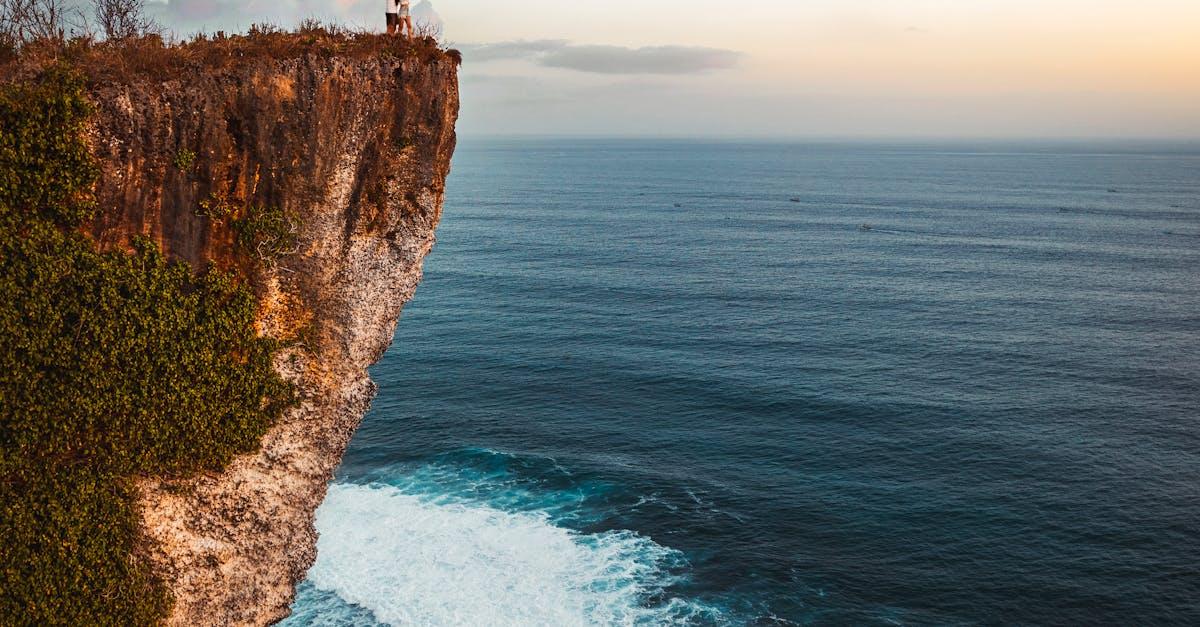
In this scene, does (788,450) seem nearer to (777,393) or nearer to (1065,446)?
(777,393)

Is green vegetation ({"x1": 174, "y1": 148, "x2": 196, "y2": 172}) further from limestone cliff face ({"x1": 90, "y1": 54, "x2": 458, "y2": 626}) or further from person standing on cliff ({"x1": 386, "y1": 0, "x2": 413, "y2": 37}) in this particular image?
person standing on cliff ({"x1": 386, "y1": 0, "x2": 413, "y2": 37})

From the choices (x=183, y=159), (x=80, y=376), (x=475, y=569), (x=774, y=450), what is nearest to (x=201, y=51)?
(x=183, y=159)

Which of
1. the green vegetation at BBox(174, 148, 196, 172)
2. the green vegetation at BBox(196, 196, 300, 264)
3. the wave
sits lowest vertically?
the wave

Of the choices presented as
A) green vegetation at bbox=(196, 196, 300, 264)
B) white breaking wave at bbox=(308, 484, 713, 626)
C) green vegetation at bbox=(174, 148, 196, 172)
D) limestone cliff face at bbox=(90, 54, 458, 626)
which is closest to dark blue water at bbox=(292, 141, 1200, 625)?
white breaking wave at bbox=(308, 484, 713, 626)

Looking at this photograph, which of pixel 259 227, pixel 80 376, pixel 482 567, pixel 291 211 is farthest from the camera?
pixel 482 567

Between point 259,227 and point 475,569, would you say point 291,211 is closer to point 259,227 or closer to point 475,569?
point 259,227

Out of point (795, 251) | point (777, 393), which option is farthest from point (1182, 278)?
point (777, 393)

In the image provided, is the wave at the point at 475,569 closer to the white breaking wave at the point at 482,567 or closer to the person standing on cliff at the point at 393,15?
the white breaking wave at the point at 482,567
